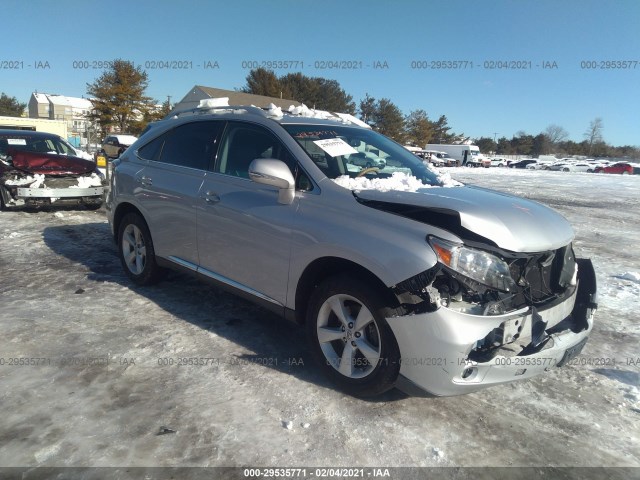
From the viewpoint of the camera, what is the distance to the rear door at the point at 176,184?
4113 mm

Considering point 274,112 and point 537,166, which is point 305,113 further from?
point 537,166

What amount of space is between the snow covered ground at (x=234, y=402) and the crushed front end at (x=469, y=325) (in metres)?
0.36

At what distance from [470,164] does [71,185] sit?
54342mm

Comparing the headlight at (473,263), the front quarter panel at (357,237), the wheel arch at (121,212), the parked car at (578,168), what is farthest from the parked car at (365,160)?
the parked car at (578,168)

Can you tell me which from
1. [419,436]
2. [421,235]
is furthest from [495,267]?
[419,436]

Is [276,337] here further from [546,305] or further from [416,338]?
[546,305]

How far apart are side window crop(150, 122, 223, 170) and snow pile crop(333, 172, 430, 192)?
57.5 inches

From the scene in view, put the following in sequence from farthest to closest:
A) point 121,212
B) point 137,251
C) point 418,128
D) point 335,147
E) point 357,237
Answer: point 418,128, point 121,212, point 137,251, point 335,147, point 357,237

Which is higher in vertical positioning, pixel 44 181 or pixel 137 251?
pixel 44 181

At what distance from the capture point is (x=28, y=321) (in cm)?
399

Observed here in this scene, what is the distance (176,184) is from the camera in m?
4.26

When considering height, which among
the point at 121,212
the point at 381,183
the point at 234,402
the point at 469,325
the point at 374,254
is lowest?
the point at 234,402

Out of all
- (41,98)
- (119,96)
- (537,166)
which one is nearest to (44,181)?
(119,96)

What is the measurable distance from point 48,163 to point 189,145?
586 centimetres
